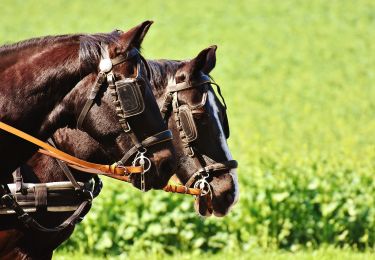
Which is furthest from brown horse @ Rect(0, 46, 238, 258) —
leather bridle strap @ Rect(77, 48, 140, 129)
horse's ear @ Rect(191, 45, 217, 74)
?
leather bridle strap @ Rect(77, 48, 140, 129)

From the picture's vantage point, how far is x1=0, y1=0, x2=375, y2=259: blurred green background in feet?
28.2

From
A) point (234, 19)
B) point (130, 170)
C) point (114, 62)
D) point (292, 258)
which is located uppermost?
point (234, 19)

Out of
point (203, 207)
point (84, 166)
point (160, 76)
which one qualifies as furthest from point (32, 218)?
point (160, 76)

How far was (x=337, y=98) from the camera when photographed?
2369 cm

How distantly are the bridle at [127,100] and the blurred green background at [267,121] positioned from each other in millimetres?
3974

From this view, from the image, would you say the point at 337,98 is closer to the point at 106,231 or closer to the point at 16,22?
the point at 16,22

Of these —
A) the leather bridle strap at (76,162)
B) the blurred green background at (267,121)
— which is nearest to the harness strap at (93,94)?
the leather bridle strap at (76,162)

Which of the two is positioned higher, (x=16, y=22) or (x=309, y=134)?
(x=16, y=22)

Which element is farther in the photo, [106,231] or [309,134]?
[309,134]

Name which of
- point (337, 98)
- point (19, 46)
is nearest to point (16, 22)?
point (337, 98)

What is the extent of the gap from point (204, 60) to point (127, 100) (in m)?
1.89

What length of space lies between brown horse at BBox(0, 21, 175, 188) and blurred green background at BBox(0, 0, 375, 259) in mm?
3991

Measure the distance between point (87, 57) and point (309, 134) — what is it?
1609 cm

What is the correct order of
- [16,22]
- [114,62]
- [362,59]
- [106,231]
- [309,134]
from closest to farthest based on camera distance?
[114,62] < [106,231] < [309,134] < [362,59] < [16,22]
